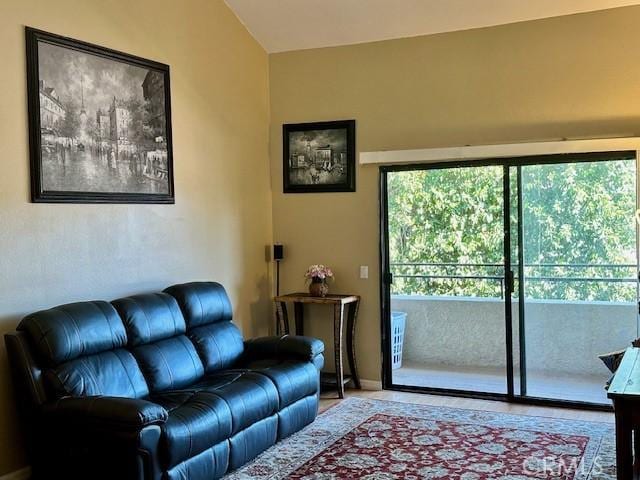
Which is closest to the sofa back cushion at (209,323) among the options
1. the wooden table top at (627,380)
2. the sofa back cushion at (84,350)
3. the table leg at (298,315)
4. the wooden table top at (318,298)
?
the sofa back cushion at (84,350)

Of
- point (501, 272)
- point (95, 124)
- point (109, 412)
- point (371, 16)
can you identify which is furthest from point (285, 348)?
point (371, 16)

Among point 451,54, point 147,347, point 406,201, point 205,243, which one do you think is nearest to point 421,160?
point 406,201

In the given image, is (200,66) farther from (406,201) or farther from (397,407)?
(397,407)

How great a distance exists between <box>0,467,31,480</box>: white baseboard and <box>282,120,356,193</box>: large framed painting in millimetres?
3241

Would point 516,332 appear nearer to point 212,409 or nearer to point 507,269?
point 507,269

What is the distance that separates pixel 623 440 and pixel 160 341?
9.02ft

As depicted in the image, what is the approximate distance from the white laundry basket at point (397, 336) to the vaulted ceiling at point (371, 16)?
241cm

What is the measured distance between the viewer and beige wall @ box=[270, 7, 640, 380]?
16.6 ft

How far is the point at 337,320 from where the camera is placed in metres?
5.62

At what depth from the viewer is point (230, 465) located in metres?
3.88

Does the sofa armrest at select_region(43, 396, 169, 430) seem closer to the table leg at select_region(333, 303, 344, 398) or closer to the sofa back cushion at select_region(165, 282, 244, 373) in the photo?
the sofa back cushion at select_region(165, 282, 244, 373)

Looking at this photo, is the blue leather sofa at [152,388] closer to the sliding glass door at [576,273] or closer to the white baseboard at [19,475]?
the white baseboard at [19,475]

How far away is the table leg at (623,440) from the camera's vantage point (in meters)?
2.96

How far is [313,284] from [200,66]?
6.68 feet
